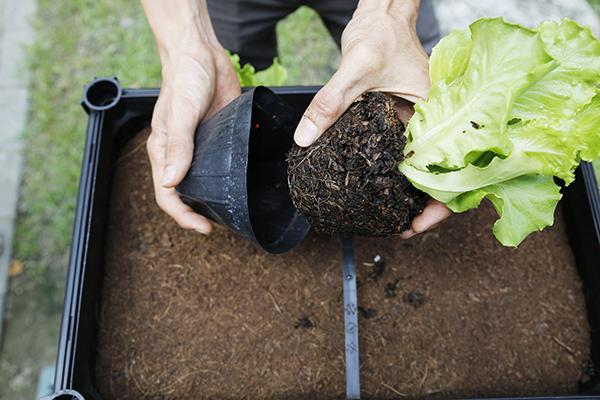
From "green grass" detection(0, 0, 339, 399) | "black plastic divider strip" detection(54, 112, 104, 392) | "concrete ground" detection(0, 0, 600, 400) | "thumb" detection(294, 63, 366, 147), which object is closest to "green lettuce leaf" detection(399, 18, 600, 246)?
"thumb" detection(294, 63, 366, 147)

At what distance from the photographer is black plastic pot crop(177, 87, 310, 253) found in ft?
3.94

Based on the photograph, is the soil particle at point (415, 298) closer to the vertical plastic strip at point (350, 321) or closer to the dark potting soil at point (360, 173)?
the vertical plastic strip at point (350, 321)

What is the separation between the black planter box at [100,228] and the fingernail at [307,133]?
409 millimetres

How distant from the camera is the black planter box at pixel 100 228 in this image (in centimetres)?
130

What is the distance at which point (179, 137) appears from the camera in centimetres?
133

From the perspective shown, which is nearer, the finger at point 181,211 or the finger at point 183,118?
the finger at point 183,118

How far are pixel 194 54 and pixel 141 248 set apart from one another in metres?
0.57

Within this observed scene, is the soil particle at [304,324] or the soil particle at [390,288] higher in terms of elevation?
the soil particle at [304,324]

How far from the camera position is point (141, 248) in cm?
154

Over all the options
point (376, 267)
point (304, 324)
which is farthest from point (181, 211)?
point (376, 267)

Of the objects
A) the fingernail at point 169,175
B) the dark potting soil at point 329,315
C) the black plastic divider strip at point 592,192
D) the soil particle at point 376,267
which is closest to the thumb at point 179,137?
the fingernail at point 169,175

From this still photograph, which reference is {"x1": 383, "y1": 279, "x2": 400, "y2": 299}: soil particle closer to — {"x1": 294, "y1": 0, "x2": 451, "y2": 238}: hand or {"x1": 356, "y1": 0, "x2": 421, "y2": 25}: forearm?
{"x1": 294, "y1": 0, "x2": 451, "y2": 238}: hand

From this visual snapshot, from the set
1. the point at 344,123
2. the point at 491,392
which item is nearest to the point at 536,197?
the point at 344,123

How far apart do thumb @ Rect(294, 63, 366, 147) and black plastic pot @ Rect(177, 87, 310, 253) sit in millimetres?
133
